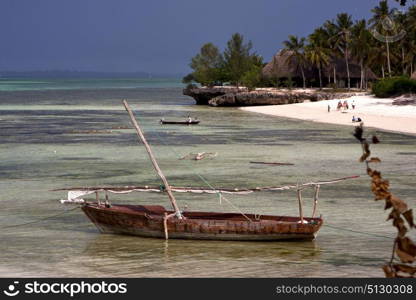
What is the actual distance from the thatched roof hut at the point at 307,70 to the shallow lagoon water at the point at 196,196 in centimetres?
5864

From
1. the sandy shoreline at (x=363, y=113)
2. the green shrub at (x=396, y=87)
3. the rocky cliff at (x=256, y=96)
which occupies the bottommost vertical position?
the sandy shoreline at (x=363, y=113)

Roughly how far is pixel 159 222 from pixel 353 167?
68.4ft

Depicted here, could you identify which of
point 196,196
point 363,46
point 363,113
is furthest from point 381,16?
point 196,196

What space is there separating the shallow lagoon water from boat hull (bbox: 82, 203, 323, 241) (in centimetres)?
26

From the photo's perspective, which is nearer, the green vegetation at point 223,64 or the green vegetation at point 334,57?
the green vegetation at point 334,57

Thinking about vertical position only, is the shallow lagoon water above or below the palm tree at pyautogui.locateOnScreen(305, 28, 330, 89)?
below

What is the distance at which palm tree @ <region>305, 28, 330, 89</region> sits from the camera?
119500mm

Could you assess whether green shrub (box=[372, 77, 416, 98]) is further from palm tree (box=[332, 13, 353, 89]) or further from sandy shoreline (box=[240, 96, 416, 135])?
palm tree (box=[332, 13, 353, 89])

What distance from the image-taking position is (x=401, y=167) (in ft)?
133

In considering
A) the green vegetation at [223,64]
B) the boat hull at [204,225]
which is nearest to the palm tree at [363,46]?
the green vegetation at [223,64]

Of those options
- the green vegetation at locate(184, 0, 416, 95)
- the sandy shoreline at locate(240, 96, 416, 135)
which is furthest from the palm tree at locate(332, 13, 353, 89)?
the sandy shoreline at locate(240, 96, 416, 135)

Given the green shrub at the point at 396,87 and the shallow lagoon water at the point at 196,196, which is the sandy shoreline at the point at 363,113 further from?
the shallow lagoon water at the point at 196,196

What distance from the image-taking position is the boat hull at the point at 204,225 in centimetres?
2197

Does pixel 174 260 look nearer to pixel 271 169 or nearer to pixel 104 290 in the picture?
pixel 104 290
